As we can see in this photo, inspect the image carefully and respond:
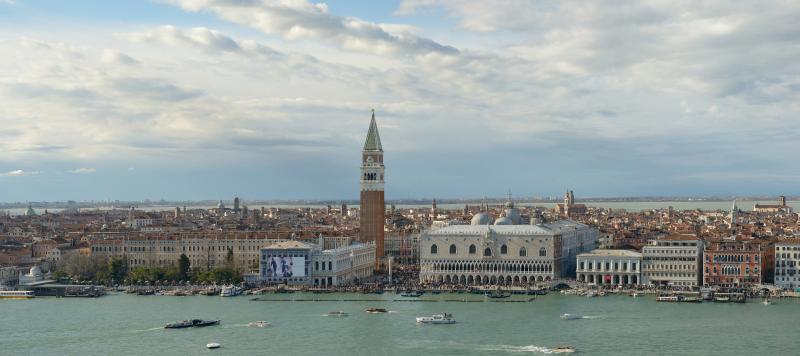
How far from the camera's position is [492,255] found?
45.4m

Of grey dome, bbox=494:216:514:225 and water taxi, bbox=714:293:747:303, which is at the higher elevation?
grey dome, bbox=494:216:514:225

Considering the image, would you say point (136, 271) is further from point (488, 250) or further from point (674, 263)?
point (674, 263)

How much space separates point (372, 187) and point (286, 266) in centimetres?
880

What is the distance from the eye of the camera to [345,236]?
54.5m

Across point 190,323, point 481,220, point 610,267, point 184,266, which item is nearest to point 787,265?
point 610,267

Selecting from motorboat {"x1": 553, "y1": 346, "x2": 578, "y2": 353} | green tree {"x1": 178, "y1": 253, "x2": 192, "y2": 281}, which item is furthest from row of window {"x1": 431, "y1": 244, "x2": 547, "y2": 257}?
motorboat {"x1": 553, "y1": 346, "x2": 578, "y2": 353}

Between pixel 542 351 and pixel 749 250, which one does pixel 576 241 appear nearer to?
pixel 749 250

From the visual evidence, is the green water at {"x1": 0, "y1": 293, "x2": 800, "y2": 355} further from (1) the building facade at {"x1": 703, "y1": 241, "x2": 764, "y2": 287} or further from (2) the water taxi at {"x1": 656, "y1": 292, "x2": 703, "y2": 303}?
(1) the building facade at {"x1": 703, "y1": 241, "x2": 764, "y2": 287}

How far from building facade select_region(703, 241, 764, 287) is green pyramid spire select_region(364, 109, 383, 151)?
1927cm

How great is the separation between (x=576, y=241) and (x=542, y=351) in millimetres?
25005

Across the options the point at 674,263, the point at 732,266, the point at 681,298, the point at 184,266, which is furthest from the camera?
the point at 184,266

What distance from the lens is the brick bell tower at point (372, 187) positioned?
5159cm

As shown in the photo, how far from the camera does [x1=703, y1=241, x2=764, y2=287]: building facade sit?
41.3 metres

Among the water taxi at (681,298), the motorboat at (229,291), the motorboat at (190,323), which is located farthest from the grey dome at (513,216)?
the motorboat at (190,323)
